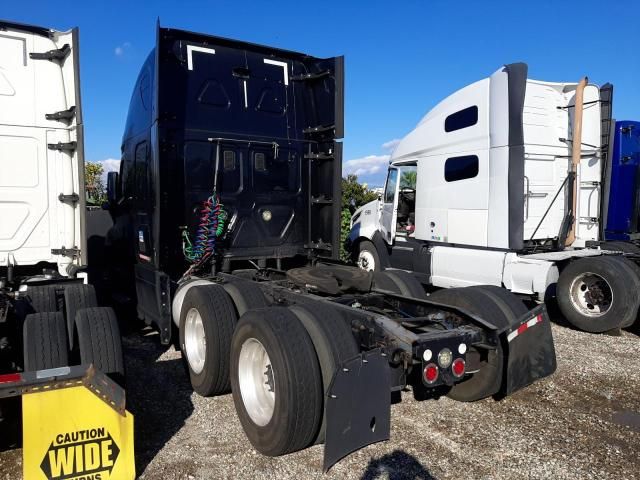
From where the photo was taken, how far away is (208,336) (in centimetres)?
449

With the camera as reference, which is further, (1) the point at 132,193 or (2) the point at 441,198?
(2) the point at 441,198

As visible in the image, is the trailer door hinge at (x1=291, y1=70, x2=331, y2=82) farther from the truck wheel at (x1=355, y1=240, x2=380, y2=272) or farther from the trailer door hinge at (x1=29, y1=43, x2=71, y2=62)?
the truck wheel at (x1=355, y1=240, x2=380, y2=272)

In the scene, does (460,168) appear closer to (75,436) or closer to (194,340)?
(194,340)

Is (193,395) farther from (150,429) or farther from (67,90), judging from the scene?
(67,90)

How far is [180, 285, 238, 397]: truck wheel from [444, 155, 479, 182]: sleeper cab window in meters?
5.02

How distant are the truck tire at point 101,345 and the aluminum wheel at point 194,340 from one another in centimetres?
119

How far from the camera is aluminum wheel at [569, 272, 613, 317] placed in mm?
6926

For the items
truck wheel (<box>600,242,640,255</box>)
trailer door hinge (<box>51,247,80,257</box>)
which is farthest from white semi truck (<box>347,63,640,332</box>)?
trailer door hinge (<box>51,247,80,257</box>)

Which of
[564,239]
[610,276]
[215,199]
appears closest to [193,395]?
[215,199]

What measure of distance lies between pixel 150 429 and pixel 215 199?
9.08 feet

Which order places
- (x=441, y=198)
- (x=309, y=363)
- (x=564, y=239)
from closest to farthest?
1. (x=309, y=363)
2. (x=564, y=239)
3. (x=441, y=198)

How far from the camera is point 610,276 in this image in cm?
675

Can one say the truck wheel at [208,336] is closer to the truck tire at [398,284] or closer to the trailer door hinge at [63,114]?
the truck tire at [398,284]

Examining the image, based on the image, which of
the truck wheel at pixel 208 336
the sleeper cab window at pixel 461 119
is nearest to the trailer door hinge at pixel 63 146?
the truck wheel at pixel 208 336
